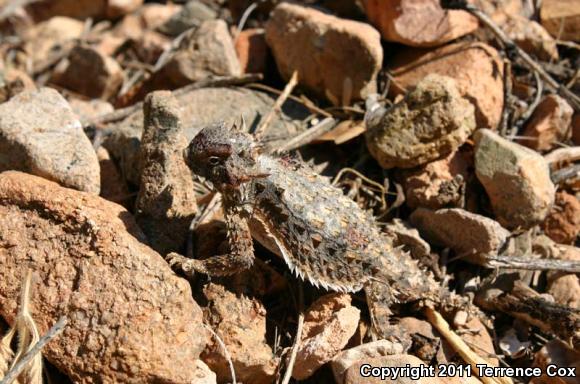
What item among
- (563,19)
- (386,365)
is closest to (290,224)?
(386,365)

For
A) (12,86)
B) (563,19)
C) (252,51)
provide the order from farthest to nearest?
1. (252,51)
2. (563,19)
3. (12,86)

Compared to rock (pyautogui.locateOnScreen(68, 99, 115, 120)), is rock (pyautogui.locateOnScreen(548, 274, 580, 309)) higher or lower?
lower

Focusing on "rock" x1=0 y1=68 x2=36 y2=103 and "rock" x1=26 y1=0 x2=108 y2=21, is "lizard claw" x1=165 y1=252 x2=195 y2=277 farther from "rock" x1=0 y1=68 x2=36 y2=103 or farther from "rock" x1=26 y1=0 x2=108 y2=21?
"rock" x1=26 y1=0 x2=108 y2=21

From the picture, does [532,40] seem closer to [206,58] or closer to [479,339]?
[479,339]

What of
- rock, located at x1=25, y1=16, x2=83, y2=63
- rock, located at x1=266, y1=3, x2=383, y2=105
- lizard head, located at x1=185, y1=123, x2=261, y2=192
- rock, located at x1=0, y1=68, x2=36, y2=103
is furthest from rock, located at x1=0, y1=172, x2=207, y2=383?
rock, located at x1=25, y1=16, x2=83, y2=63

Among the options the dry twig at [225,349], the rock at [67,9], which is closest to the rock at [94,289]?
the dry twig at [225,349]

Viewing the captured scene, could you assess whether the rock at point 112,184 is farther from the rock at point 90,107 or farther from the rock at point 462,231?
the rock at point 462,231
